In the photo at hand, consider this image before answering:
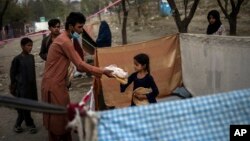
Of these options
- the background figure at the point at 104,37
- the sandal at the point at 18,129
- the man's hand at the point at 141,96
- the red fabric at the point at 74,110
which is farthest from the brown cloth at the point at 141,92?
the background figure at the point at 104,37

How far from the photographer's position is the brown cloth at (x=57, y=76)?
4.61 metres

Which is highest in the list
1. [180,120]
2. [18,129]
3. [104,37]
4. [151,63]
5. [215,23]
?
[215,23]

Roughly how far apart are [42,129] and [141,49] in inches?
88.2

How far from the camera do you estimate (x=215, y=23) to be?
7594 millimetres

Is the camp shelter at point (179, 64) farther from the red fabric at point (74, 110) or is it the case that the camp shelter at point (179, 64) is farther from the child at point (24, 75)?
the red fabric at point (74, 110)

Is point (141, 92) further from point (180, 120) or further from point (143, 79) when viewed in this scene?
point (180, 120)

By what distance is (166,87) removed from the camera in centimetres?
752

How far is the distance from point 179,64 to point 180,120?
505cm

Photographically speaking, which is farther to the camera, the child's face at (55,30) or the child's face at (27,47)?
the child's face at (55,30)

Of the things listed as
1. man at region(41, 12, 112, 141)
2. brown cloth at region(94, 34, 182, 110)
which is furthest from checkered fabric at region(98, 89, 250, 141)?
brown cloth at region(94, 34, 182, 110)

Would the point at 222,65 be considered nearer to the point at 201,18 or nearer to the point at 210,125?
the point at 210,125

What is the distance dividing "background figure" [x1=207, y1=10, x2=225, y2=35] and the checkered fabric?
4.89 m

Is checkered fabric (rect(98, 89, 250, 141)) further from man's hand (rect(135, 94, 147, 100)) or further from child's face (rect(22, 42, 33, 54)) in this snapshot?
child's face (rect(22, 42, 33, 54))

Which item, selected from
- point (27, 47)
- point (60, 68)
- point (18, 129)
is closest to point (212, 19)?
point (27, 47)
